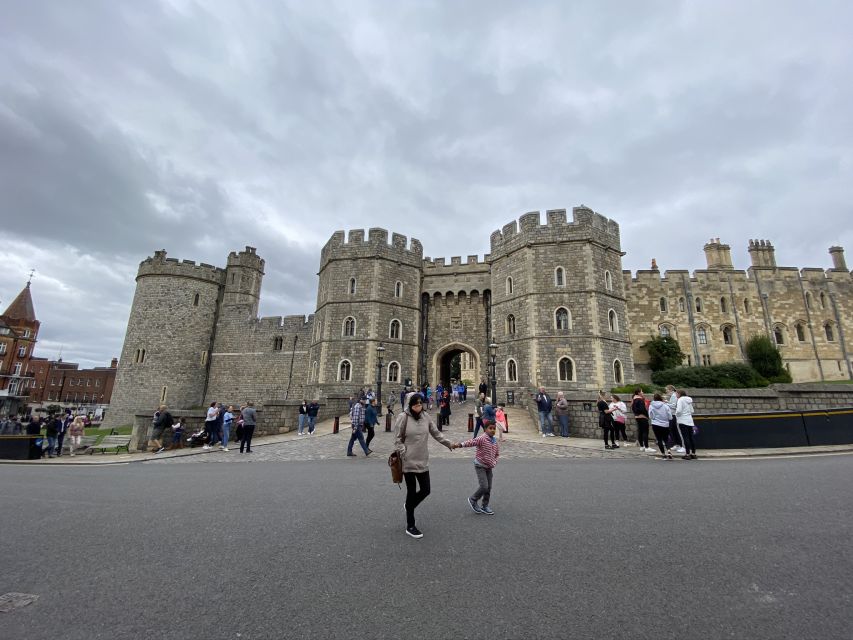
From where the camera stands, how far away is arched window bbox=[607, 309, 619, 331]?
21969 mm

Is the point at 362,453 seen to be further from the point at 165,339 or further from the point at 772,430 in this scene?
the point at 165,339

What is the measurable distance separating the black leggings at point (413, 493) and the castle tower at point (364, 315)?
18974 mm

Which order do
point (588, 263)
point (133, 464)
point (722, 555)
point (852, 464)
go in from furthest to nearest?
point (588, 263) → point (133, 464) → point (852, 464) → point (722, 555)

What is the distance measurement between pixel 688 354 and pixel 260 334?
111 ft

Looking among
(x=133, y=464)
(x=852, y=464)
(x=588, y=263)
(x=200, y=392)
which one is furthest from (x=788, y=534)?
(x=200, y=392)

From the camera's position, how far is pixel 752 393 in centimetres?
1303

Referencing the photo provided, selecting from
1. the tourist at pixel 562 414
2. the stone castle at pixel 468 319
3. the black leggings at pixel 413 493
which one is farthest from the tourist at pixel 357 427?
the stone castle at pixel 468 319

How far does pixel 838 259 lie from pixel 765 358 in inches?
545

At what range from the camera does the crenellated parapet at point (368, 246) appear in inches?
1010

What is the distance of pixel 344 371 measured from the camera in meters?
24.1

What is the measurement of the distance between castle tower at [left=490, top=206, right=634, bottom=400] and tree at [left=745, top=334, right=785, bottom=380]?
13.5 metres

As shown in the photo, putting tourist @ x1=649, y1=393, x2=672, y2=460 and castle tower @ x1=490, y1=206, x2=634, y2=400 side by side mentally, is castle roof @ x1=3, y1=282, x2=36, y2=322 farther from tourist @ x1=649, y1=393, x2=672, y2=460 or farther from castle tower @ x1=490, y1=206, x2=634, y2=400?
tourist @ x1=649, y1=393, x2=672, y2=460

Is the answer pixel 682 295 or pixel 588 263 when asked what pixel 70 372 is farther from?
pixel 682 295

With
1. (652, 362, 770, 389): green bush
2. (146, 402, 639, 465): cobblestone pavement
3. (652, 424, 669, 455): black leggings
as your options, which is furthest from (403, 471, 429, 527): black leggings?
(652, 362, 770, 389): green bush
